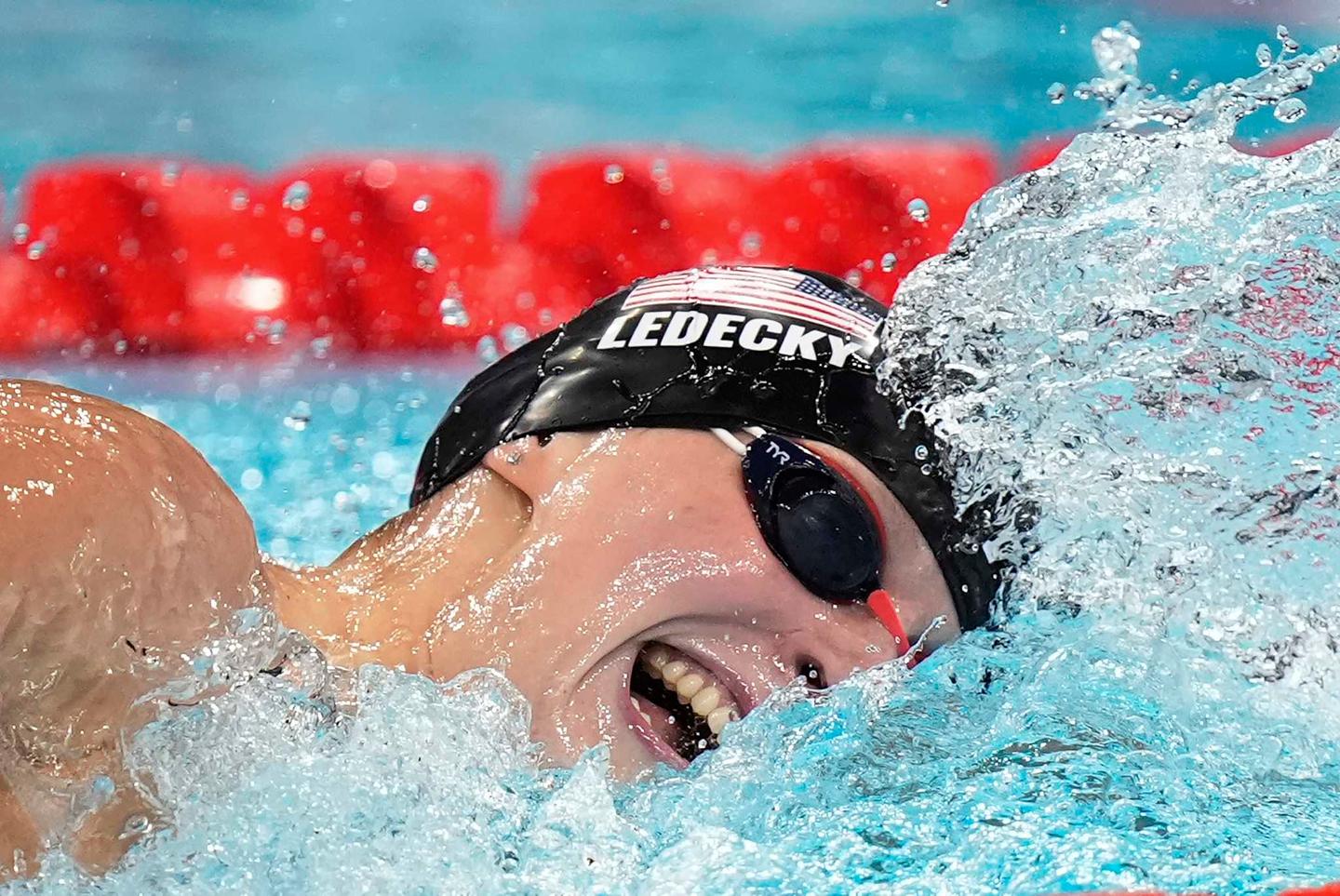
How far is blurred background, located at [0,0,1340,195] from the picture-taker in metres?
3.30

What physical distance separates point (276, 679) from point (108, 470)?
18cm

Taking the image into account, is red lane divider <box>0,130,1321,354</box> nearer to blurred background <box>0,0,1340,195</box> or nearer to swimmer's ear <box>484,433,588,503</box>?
blurred background <box>0,0,1340,195</box>

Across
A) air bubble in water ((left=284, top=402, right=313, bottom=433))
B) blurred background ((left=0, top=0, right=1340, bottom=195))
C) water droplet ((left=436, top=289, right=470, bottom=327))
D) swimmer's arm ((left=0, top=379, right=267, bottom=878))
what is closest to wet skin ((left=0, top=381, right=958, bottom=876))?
swimmer's arm ((left=0, top=379, right=267, bottom=878))

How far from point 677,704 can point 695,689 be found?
6cm

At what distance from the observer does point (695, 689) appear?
1.20 m

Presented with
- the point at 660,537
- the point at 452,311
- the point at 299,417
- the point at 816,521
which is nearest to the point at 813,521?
the point at 816,521

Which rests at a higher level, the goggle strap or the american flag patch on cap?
the american flag patch on cap

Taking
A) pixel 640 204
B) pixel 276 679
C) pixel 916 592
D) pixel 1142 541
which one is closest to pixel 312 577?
pixel 276 679

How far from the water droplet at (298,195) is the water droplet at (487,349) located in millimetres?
443

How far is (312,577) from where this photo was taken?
3.92 feet

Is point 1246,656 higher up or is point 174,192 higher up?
point 174,192

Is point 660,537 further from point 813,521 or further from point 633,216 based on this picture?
point 633,216

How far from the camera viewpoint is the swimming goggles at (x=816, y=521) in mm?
1152

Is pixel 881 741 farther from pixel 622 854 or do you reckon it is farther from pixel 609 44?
pixel 609 44
